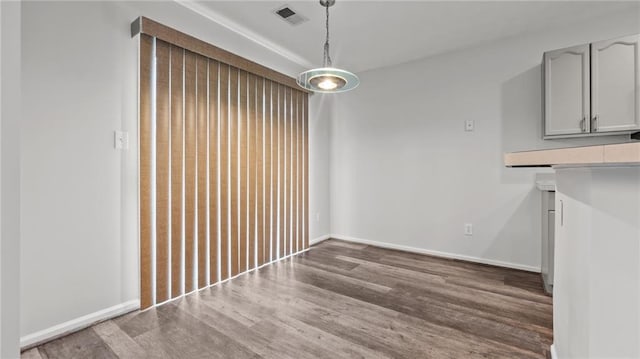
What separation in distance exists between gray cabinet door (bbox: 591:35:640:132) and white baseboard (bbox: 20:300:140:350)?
4016 mm

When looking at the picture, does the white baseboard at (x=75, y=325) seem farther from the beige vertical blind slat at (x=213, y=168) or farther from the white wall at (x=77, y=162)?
the beige vertical blind slat at (x=213, y=168)

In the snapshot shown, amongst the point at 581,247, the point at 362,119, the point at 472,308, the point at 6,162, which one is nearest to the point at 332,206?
the point at 362,119

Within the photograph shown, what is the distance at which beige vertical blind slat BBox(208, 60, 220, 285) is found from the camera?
8.68 ft

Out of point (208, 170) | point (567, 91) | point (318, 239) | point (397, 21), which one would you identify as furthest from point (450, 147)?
point (208, 170)

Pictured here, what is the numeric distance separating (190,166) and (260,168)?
844 mm

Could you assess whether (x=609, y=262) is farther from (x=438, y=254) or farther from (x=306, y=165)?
(x=306, y=165)

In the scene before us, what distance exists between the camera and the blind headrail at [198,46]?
2.12 meters

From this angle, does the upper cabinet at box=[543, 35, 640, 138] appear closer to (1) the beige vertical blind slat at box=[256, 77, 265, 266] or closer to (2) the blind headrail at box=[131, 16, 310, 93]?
(2) the blind headrail at box=[131, 16, 310, 93]

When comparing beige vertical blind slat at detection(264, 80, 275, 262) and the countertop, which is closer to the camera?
the countertop

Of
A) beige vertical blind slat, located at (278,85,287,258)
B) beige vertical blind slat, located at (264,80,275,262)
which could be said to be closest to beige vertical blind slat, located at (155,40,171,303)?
beige vertical blind slat, located at (264,80,275,262)

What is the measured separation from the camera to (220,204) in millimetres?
2762

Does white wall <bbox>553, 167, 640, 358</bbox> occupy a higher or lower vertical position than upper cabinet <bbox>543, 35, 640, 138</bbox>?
lower

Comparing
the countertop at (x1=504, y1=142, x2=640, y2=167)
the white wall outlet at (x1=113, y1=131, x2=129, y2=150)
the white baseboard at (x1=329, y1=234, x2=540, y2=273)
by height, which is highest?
the white wall outlet at (x1=113, y1=131, x2=129, y2=150)

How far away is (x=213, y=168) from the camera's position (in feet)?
8.76
